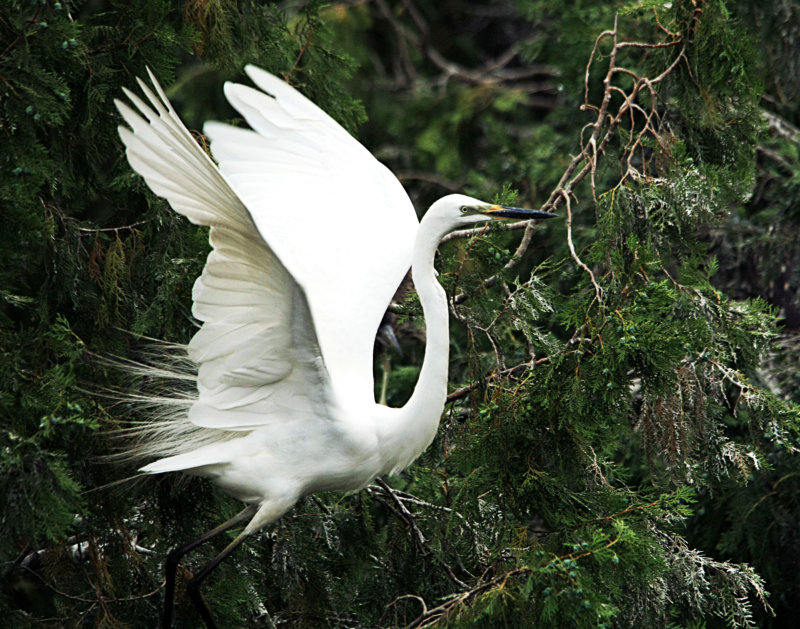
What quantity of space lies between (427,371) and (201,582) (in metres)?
0.87

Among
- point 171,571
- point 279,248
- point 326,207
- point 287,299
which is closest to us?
point 279,248

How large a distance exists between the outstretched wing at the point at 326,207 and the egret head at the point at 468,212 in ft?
1.59

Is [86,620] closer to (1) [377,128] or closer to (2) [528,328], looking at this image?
(2) [528,328]

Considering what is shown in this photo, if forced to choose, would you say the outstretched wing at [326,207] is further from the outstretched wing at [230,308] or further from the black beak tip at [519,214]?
the black beak tip at [519,214]

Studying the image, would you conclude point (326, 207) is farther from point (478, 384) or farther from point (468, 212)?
point (478, 384)

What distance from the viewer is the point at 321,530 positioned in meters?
2.92

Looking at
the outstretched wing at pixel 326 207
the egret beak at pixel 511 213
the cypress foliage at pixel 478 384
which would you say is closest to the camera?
the cypress foliage at pixel 478 384

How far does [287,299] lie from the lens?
2217 millimetres

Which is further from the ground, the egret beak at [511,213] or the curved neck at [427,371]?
the egret beak at [511,213]

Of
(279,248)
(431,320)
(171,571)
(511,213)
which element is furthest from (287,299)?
(171,571)

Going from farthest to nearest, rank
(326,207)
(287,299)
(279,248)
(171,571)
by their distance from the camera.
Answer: (326,207) → (171,571) → (287,299) → (279,248)

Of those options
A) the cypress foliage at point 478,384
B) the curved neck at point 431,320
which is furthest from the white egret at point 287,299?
the cypress foliage at point 478,384

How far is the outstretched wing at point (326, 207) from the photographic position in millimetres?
2877

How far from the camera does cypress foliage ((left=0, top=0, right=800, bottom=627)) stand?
7.35 ft
